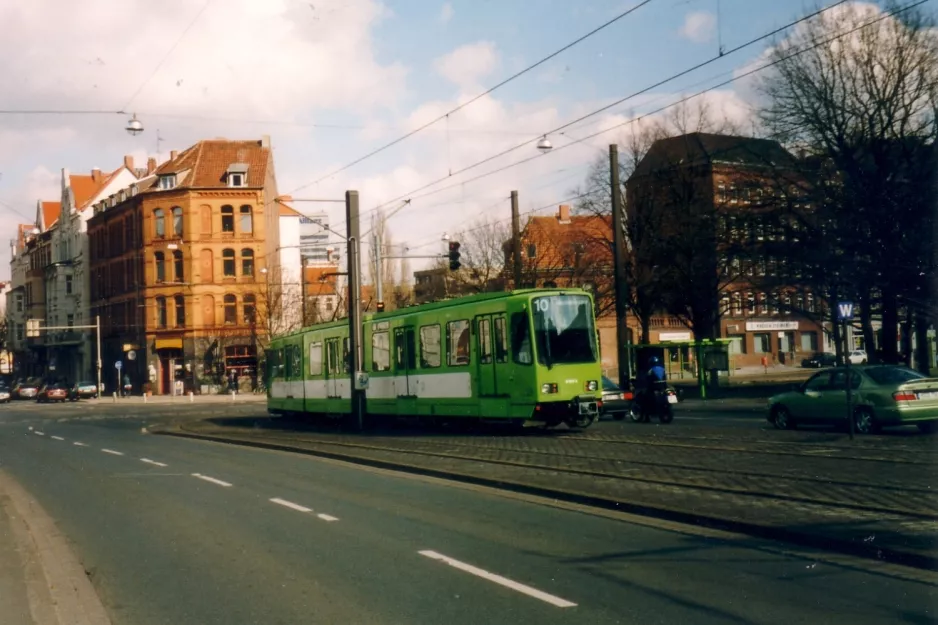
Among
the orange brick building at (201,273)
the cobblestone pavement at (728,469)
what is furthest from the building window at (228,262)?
the cobblestone pavement at (728,469)

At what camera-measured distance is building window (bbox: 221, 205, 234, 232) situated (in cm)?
7194

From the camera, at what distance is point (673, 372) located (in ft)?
193

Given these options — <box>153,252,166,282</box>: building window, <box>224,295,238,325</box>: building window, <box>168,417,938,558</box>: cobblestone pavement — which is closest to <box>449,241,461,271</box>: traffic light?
<box>168,417,938,558</box>: cobblestone pavement

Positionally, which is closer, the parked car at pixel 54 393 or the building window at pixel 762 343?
the parked car at pixel 54 393

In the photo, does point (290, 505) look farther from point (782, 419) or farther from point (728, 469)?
point (782, 419)

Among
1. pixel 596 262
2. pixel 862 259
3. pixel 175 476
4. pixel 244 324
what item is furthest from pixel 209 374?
pixel 175 476

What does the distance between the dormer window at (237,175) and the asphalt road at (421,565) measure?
2331 inches

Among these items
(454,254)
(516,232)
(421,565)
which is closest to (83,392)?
(516,232)

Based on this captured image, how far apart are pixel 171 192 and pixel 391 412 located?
48271 millimetres

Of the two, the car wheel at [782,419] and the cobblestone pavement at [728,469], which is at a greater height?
the car wheel at [782,419]

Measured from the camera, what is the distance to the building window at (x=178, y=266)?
72188mm

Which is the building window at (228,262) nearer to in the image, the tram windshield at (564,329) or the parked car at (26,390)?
the parked car at (26,390)

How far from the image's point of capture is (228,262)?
72000 mm

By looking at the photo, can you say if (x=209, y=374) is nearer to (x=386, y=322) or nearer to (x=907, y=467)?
(x=386, y=322)
